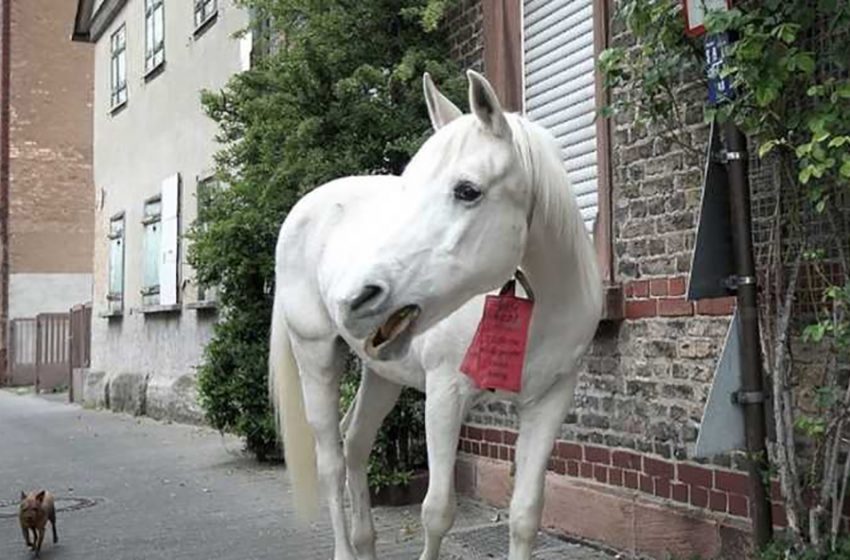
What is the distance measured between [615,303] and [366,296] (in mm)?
2671

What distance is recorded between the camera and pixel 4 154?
24.6 m

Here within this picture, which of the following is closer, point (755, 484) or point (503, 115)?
point (503, 115)

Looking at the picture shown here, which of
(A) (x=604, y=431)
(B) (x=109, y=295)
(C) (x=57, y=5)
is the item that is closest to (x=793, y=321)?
(A) (x=604, y=431)

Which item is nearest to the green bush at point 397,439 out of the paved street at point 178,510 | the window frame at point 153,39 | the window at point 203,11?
the paved street at point 178,510

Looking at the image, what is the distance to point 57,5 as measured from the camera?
25.7 meters

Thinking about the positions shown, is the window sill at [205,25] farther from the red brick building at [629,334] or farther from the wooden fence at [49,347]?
the wooden fence at [49,347]

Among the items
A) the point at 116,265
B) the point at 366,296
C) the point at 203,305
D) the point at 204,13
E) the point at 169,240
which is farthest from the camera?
the point at 116,265

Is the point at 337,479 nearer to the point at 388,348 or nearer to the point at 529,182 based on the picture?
the point at 388,348

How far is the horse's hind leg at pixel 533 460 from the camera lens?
10.1ft

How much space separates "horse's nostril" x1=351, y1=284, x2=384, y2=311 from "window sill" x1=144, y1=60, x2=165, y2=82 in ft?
41.8

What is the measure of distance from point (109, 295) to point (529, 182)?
47.9 ft

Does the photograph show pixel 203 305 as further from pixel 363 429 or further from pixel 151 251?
pixel 363 429

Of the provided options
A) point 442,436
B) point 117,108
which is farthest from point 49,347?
point 442,436

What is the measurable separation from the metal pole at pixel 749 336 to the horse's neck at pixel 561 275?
753mm
